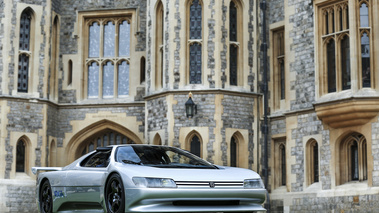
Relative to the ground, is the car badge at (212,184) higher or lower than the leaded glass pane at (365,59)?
lower

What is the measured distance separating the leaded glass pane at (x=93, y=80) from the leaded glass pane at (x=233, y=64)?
481cm

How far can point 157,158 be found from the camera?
8688 millimetres

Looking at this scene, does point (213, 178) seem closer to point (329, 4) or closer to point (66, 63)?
point (329, 4)

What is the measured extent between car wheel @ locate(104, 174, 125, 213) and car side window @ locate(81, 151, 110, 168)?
0.44m

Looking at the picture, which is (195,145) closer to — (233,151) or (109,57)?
(233,151)

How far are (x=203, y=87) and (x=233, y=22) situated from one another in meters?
2.23

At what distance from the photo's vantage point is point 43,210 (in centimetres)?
962

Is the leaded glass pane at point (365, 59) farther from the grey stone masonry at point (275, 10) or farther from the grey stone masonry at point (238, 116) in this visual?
the grey stone masonry at point (238, 116)

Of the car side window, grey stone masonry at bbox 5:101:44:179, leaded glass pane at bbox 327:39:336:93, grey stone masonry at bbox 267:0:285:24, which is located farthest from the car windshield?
grey stone masonry at bbox 5:101:44:179

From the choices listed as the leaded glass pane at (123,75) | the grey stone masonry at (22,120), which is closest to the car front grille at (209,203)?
the grey stone masonry at (22,120)

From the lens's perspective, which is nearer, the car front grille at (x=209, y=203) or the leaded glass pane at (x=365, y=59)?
A: the car front grille at (x=209, y=203)

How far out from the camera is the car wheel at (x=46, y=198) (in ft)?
30.8

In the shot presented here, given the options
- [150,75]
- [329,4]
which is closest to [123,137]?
[150,75]

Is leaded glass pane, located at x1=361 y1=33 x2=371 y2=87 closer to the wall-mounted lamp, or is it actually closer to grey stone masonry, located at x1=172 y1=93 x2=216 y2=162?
grey stone masonry, located at x1=172 y1=93 x2=216 y2=162
